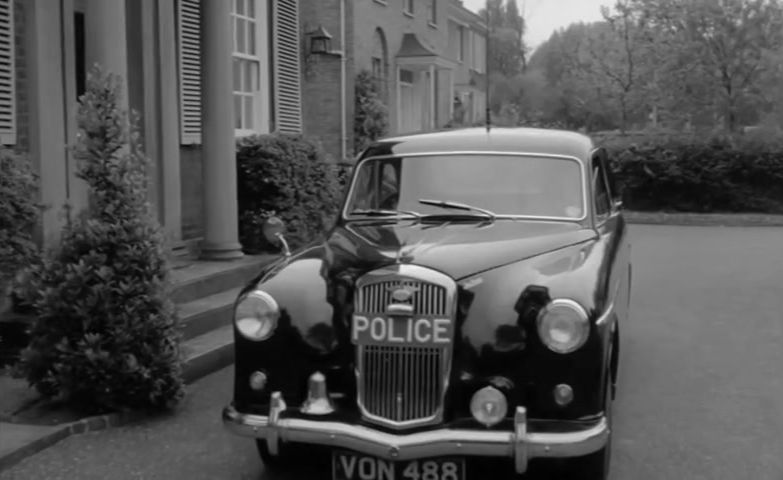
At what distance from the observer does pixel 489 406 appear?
434 cm

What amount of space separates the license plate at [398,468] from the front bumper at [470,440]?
13 centimetres

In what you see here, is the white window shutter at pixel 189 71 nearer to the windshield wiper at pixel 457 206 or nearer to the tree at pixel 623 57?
the windshield wiper at pixel 457 206

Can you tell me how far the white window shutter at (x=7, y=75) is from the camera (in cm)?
816

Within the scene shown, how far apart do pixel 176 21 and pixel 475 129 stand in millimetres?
5238

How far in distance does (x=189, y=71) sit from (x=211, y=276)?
3.16 metres

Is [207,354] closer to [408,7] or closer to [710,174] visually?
[710,174]

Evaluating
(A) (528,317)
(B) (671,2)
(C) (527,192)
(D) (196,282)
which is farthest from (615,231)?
(B) (671,2)

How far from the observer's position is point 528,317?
173 inches

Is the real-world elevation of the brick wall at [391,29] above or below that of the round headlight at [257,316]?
above

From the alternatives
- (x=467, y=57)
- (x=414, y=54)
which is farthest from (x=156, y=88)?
(x=467, y=57)

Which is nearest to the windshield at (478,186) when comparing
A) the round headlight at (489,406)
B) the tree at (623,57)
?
the round headlight at (489,406)

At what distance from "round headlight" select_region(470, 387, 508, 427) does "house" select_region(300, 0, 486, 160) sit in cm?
764

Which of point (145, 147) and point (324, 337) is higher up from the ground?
point (145, 147)

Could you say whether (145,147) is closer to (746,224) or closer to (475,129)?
(475,129)
